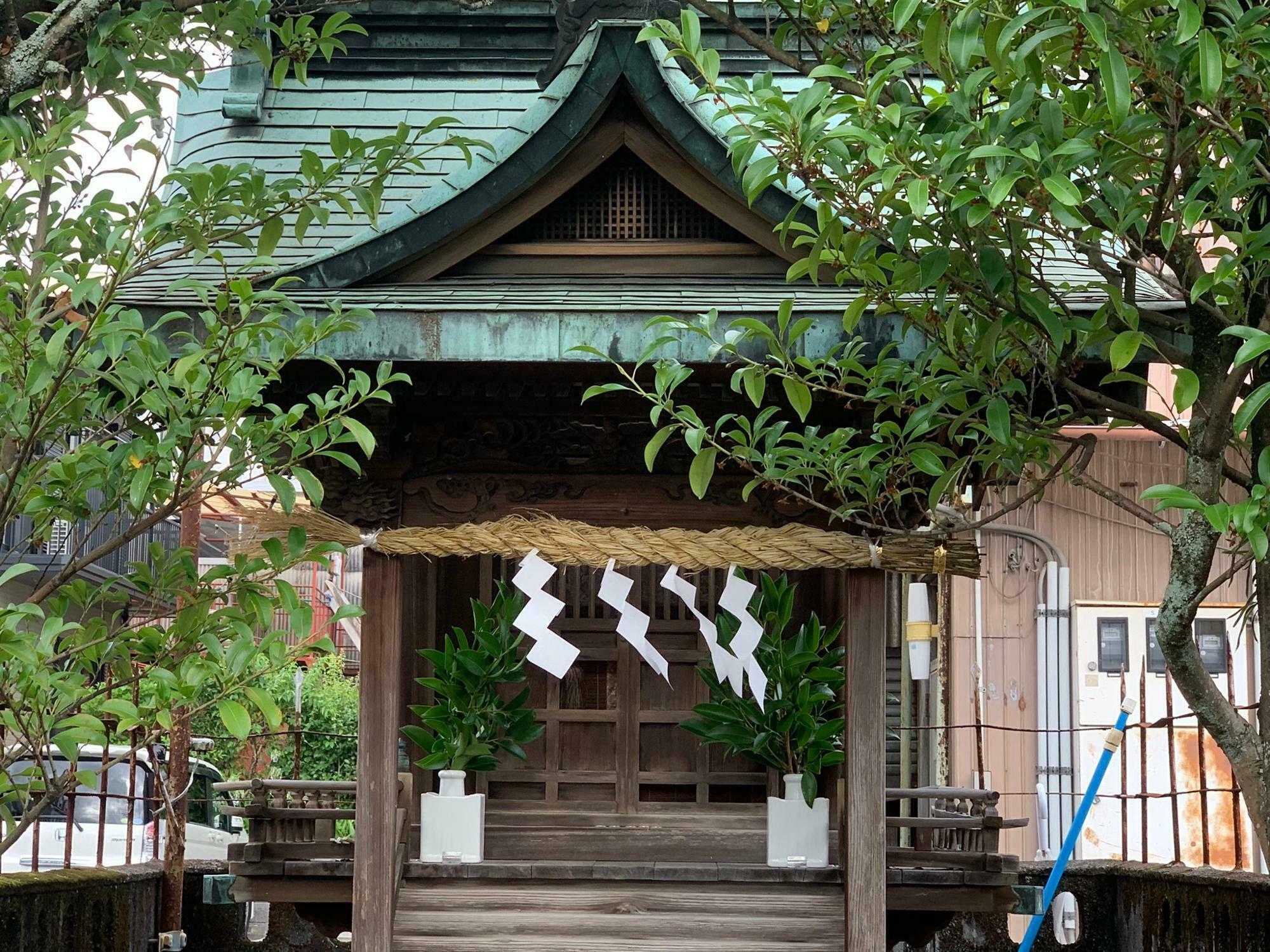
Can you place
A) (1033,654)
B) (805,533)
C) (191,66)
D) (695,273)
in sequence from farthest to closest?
(1033,654)
(695,273)
(805,533)
(191,66)

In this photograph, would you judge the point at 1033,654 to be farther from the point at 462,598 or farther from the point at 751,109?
the point at 751,109

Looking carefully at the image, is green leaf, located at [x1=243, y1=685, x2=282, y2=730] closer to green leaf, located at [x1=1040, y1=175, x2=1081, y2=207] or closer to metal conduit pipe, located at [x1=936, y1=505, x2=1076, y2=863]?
green leaf, located at [x1=1040, y1=175, x2=1081, y2=207]

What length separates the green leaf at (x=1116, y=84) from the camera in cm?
359

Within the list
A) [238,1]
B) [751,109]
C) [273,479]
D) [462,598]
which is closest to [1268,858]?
[751,109]

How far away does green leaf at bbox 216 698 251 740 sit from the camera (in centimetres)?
363

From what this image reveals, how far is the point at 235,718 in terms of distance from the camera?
371 cm

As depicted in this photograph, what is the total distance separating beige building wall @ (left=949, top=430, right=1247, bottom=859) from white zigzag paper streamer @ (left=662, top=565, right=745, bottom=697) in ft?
27.4

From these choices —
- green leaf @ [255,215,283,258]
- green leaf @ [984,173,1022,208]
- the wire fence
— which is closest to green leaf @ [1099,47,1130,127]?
green leaf @ [984,173,1022,208]

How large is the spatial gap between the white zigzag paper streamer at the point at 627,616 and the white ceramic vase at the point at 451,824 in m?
1.23

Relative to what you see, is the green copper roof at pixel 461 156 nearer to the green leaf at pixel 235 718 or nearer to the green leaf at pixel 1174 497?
the green leaf at pixel 235 718

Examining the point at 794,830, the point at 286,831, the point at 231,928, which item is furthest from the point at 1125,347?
the point at 231,928

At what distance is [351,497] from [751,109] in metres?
3.04

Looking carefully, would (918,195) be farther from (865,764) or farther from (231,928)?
(231,928)

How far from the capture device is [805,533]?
5902 mm
